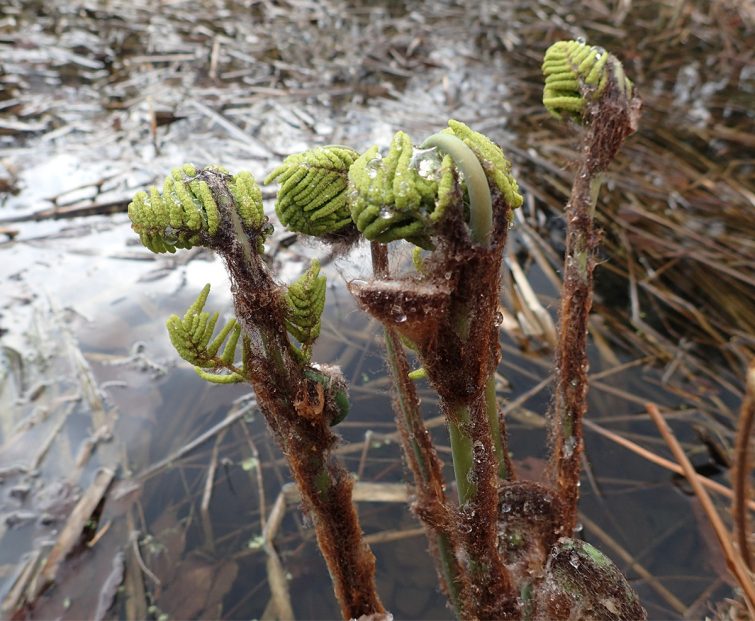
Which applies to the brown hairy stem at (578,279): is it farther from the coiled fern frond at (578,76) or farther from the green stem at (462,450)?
the green stem at (462,450)

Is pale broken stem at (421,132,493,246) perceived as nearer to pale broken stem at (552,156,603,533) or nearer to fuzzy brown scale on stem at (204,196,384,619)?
fuzzy brown scale on stem at (204,196,384,619)

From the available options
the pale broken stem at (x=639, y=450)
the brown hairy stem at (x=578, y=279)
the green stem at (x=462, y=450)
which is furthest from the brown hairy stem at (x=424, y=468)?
the pale broken stem at (x=639, y=450)

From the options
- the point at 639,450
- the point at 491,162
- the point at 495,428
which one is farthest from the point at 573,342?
→ the point at 639,450

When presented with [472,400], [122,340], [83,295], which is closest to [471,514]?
[472,400]

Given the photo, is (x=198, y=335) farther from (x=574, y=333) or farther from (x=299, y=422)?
(x=574, y=333)

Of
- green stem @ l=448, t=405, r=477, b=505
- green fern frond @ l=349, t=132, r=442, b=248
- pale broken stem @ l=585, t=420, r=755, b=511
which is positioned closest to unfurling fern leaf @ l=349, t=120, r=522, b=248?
green fern frond @ l=349, t=132, r=442, b=248

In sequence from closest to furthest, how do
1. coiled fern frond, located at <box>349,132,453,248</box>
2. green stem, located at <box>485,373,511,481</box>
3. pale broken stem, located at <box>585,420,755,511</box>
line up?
coiled fern frond, located at <box>349,132,453,248</box>, green stem, located at <box>485,373,511,481</box>, pale broken stem, located at <box>585,420,755,511</box>
